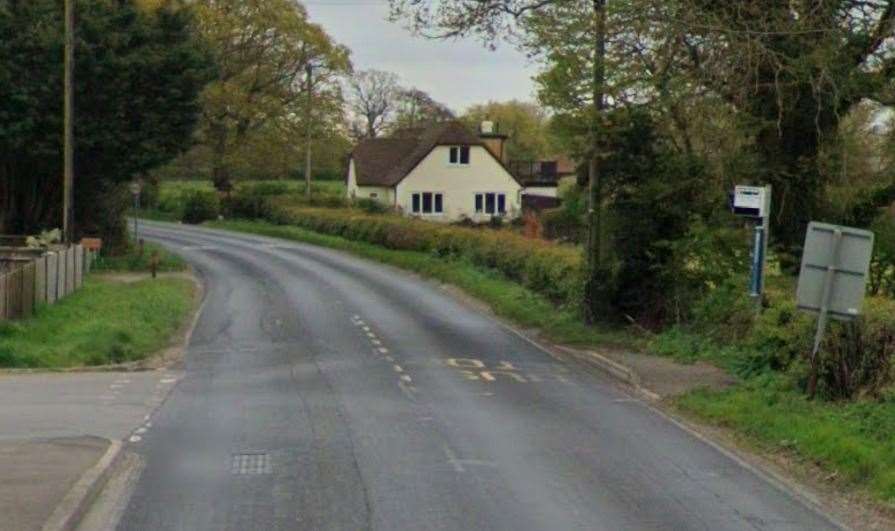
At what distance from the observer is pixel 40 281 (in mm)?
32562

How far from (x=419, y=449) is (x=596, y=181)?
51.1 ft

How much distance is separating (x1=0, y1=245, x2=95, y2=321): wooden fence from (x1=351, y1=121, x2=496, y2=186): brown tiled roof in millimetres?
44970

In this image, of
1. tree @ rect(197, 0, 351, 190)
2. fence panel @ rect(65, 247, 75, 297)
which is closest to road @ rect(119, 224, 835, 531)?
fence panel @ rect(65, 247, 75, 297)

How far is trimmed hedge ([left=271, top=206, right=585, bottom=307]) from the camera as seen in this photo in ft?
117

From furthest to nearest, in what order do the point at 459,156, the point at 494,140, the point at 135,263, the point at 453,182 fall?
the point at 494,140 → the point at 453,182 → the point at 459,156 → the point at 135,263

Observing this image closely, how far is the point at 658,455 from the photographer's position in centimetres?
1527

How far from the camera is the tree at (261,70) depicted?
3169 inches

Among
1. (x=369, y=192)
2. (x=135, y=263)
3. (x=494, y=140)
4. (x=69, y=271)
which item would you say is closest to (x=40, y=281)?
(x=69, y=271)

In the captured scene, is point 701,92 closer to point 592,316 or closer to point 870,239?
point 592,316

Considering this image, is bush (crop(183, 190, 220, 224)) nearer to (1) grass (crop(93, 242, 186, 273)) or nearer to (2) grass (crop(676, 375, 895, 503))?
(1) grass (crop(93, 242, 186, 273))

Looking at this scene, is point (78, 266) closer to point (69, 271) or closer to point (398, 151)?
point (69, 271)

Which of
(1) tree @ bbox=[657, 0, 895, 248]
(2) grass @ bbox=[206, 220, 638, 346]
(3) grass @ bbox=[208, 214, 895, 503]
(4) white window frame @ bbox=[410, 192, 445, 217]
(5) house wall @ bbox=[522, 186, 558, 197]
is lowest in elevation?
(2) grass @ bbox=[206, 220, 638, 346]

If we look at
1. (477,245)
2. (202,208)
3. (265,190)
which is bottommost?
(202,208)

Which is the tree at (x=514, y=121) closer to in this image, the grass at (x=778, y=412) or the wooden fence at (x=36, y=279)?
the wooden fence at (x=36, y=279)
